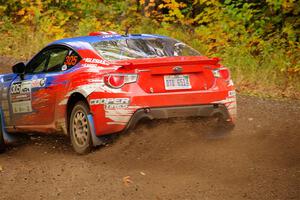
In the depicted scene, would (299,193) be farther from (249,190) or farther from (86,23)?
(86,23)

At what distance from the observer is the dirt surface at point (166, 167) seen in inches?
229

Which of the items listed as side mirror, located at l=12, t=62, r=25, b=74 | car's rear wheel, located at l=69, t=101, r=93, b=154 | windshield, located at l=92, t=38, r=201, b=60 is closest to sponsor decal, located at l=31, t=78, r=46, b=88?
side mirror, located at l=12, t=62, r=25, b=74

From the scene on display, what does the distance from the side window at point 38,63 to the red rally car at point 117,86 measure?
0.02 m

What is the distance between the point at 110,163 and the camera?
714cm

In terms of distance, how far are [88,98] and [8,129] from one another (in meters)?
2.22

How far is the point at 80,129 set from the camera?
7.62 meters

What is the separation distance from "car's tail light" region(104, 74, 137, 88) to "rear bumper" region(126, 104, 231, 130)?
1.13 feet

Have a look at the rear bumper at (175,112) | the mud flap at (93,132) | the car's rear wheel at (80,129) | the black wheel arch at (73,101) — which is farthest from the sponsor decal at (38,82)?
the rear bumper at (175,112)

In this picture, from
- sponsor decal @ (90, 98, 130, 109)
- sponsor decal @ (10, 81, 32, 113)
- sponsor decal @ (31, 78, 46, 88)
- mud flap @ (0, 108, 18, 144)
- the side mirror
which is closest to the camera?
sponsor decal @ (90, 98, 130, 109)

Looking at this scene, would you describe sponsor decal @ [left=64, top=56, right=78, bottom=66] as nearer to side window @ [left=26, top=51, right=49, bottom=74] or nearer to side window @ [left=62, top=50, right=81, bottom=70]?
side window @ [left=62, top=50, right=81, bottom=70]

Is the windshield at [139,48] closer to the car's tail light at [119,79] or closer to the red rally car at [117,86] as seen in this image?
the red rally car at [117,86]

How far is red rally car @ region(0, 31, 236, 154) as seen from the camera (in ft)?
23.5

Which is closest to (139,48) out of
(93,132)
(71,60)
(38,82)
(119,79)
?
(119,79)

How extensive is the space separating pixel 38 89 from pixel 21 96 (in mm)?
448
